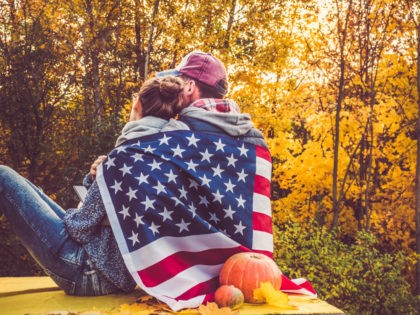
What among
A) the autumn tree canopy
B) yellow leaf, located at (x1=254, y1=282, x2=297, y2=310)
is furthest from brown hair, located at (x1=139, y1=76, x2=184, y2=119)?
the autumn tree canopy

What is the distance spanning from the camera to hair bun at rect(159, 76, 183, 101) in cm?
258

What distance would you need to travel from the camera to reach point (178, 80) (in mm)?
2646

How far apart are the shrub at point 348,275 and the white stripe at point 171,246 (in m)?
3.42

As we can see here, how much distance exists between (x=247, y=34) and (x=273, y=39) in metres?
0.49

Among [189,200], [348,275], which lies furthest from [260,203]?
[348,275]

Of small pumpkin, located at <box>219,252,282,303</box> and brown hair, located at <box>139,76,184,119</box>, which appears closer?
small pumpkin, located at <box>219,252,282,303</box>

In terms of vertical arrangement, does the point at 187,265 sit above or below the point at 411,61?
below

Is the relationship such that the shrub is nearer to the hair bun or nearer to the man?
the man

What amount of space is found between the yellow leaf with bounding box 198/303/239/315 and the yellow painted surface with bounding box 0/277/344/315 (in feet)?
0.11

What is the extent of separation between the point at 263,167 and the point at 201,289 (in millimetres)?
718

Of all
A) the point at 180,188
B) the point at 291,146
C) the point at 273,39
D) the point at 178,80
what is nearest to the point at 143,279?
the point at 180,188

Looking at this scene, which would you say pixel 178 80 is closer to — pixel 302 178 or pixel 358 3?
pixel 302 178

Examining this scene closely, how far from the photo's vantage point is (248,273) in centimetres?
219

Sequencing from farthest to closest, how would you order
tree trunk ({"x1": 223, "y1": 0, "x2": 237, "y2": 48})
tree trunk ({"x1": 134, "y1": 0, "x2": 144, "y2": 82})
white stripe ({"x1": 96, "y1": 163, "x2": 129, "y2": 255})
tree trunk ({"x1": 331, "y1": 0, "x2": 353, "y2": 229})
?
1. tree trunk ({"x1": 134, "y1": 0, "x2": 144, "y2": 82})
2. tree trunk ({"x1": 223, "y1": 0, "x2": 237, "y2": 48})
3. tree trunk ({"x1": 331, "y1": 0, "x2": 353, "y2": 229})
4. white stripe ({"x1": 96, "y1": 163, "x2": 129, "y2": 255})
